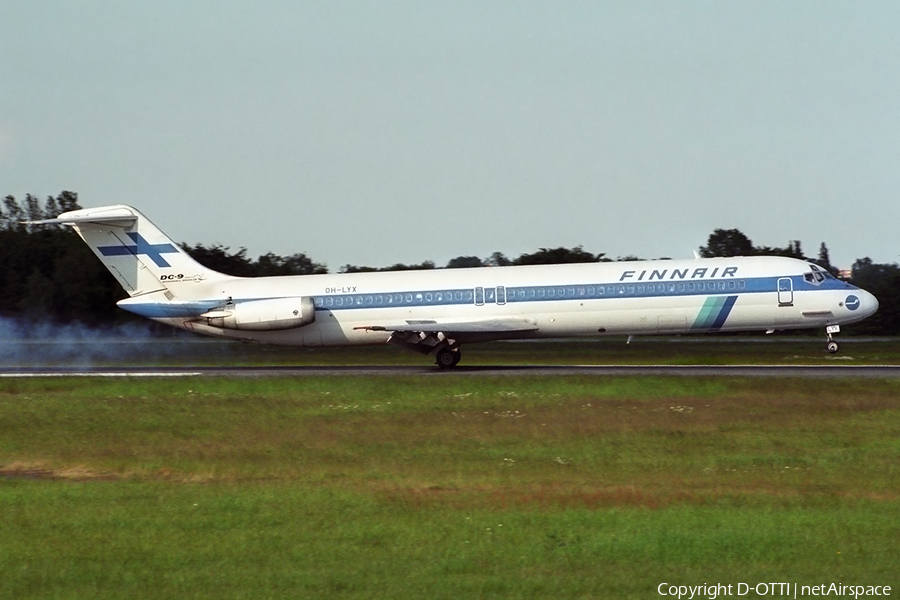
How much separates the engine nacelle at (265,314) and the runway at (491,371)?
166 centimetres

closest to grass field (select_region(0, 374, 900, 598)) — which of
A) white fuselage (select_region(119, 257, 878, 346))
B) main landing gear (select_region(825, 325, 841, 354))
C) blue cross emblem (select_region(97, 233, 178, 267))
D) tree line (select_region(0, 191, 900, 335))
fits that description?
white fuselage (select_region(119, 257, 878, 346))

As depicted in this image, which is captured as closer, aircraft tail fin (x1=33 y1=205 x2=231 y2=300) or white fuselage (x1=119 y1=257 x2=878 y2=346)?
white fuselage (x1=119 y1=257 x2=878 y2=346)

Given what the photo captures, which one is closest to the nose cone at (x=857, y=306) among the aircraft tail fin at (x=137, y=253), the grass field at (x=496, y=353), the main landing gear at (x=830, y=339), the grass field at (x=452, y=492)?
the main landing gear at (x=830, y=339)

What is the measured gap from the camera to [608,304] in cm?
3544

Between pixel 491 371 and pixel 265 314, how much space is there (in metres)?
8.47

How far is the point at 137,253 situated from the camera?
125 feet

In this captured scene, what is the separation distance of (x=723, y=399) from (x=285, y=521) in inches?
574

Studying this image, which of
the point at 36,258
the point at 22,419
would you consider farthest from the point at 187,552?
the point at 36,258

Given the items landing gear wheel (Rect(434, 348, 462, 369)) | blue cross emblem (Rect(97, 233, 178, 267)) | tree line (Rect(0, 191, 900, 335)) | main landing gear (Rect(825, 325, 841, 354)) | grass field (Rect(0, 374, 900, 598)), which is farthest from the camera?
tree line (Rect(0, 191, 900, 335))

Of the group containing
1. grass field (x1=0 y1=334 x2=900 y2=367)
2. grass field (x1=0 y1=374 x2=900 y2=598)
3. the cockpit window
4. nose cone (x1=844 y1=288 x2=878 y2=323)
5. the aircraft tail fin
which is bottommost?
grass field (x1=0 y1=374 x2=900 y2=598)

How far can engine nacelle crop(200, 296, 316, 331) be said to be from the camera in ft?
120

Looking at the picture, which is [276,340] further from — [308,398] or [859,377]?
[859,377]

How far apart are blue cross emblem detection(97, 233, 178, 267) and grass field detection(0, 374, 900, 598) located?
1139cm

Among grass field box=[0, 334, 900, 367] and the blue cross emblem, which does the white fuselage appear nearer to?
grass field box=[0, 334, 900, 367]
